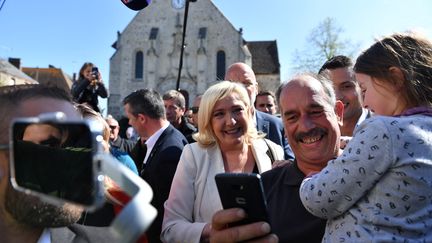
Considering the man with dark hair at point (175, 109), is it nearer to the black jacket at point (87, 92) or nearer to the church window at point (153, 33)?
the black jacket at point (87, 92)

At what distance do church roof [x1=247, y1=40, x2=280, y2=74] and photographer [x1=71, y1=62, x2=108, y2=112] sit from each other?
131 feet

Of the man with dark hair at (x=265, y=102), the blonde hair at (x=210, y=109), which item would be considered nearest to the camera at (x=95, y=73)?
the man with dark hair at (x=265, y=102)

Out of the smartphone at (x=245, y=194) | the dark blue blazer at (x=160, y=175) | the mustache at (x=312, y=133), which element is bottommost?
the dark blue blazer at (x=160, y=175)

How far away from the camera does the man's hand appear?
70.8 inches

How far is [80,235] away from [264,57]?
151 ft

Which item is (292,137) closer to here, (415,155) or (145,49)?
(415,155)

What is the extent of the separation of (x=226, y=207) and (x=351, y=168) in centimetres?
61

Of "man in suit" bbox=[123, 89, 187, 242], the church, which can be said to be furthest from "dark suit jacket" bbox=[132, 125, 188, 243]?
the church

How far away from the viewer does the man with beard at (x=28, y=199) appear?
4.49ft

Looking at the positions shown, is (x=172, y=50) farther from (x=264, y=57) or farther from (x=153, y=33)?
(x=264, y=57)

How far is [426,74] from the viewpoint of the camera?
1891mm

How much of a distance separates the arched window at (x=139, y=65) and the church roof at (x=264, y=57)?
12.9 metres

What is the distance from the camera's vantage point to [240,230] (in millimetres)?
1827

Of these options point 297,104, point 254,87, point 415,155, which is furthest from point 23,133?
point 254,87
